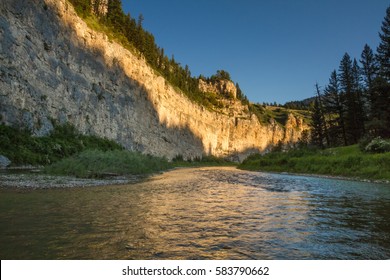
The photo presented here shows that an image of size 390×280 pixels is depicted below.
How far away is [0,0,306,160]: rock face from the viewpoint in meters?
40.2

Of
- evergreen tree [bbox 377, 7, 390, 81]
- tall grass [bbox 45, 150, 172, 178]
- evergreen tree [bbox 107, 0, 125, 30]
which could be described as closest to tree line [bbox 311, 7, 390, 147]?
evergreen tree [bbox 377, 7, 390, 81]

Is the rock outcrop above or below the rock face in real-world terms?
above

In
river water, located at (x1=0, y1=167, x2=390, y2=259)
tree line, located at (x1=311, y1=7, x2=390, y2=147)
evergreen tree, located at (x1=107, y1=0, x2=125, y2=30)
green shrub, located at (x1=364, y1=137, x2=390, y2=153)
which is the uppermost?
evergreen tree, located at (x1=107, y1=0, x2=125, y2=30)

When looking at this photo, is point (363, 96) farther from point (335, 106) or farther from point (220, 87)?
point (220, 87)

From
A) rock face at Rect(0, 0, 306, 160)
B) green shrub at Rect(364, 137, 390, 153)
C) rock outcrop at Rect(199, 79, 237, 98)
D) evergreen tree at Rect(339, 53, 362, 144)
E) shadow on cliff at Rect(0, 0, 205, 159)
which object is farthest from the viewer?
rock outcrop at Rect(199, 79, 237, 98)

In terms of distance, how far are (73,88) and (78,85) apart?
179 cm

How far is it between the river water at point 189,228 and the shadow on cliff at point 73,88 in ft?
101

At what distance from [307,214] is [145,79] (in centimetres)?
7459

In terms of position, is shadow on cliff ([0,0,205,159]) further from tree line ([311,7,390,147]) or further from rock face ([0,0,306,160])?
tree line ([311,7,390,147])

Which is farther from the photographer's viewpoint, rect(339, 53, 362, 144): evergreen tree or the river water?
rect(339, 53, 362, 144): evergreen tree

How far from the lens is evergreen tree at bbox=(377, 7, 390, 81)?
46.3 metres

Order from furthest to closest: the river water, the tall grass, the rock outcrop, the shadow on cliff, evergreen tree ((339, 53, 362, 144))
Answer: the rock outcrop
evergreen tree ((339, 53, 362, 144))
the shadow on cliff
the tall grass
the river water
